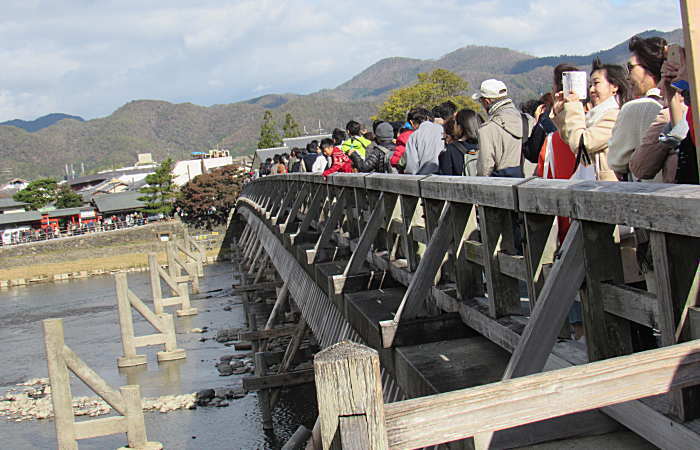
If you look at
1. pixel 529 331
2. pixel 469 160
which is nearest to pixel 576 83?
pixel 529 331

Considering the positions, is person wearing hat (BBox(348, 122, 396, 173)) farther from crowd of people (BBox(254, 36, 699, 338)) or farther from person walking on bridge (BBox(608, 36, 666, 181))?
person walking on bridge (BBox(608, 36, 666, 181))

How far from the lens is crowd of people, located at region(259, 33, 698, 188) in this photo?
2.89m

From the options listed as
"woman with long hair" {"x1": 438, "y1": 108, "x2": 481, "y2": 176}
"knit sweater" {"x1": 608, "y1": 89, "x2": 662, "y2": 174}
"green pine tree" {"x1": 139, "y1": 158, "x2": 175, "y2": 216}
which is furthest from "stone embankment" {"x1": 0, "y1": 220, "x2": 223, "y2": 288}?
"knit sweater" {"x1": 608, "y1": 89, "x2": 662, "y2": 174}

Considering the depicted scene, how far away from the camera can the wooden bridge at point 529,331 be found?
183 cm

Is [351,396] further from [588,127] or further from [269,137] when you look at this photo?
[269,137]

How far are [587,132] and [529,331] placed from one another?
51.2 inches

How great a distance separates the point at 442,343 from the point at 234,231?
49.8 metres

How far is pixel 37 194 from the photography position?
77.1 m

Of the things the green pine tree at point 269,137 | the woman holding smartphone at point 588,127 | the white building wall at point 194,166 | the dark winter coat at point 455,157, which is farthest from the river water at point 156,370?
the white building wall at point 194,166

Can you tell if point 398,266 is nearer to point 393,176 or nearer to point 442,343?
point 393,176

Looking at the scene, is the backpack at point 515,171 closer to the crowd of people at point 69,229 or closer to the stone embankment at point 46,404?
the stone embankment at point 46,404

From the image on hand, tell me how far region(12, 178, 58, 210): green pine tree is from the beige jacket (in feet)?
258

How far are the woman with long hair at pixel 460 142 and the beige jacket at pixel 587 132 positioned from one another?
2.32 meters

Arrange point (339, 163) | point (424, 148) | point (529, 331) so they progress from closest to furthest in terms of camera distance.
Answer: point (529, 331)
point (424, 148)
point (339, 163)
